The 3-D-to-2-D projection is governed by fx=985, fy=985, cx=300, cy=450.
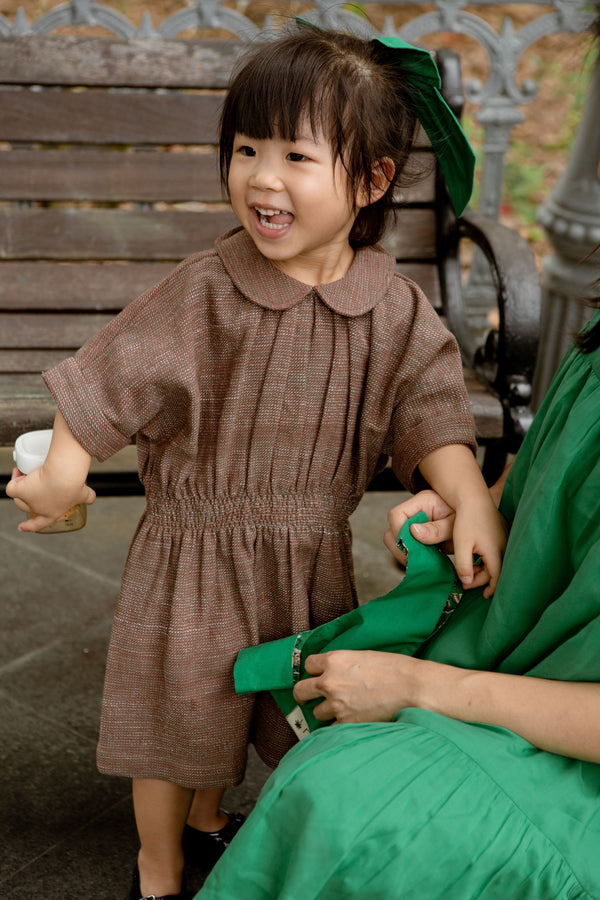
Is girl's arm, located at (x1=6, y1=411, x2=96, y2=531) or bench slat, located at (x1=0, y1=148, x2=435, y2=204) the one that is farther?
bench slat, located at (x1=0, y1=148, x2=435, y2=204)

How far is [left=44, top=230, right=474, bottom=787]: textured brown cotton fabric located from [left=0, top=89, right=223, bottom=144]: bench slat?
44.5 inches

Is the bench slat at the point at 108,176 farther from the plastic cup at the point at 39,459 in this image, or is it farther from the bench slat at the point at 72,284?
the plastic cup at the point at 39,459

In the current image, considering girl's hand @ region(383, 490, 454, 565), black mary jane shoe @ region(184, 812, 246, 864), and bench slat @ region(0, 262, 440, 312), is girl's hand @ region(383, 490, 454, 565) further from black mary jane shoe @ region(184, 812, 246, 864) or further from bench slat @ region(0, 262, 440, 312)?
bench slat @ region(0, 262, 440, 312)

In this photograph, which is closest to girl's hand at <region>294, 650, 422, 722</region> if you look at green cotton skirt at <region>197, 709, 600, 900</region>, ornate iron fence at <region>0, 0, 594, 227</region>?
green cotton skirt at <region>197, 709, 600, 900</region>

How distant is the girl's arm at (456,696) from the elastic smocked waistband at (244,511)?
237 mm

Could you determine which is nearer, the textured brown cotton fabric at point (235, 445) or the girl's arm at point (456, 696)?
the girl's arm at point (456, 696)

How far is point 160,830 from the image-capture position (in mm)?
1673

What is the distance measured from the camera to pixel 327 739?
1.20m

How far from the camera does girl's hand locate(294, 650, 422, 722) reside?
1.29 metres

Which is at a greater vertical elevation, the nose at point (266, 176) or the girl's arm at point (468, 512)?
the nose at point (266, 176)

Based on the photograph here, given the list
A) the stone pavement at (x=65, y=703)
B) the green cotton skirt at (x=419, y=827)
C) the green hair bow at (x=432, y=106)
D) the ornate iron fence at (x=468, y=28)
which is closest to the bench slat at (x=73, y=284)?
the ornate iron fence at (x=468, y=28)

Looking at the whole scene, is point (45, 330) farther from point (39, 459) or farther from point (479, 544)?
point (479, 544)

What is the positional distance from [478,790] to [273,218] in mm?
798

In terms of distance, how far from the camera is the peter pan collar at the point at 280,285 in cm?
144
